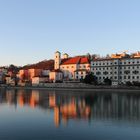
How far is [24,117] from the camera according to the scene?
51.4 feet

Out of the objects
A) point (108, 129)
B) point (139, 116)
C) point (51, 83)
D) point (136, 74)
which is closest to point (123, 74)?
point (136, 74)

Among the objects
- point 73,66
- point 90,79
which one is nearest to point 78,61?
point 73,66

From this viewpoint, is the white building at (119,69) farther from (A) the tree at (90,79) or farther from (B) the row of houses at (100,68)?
(A) the tree at (90,79)

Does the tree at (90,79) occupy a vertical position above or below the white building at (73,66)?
below

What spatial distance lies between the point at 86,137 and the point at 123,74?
126 ft

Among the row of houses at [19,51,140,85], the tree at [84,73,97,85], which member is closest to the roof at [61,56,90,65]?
the row of houses at [19,51,140,85]

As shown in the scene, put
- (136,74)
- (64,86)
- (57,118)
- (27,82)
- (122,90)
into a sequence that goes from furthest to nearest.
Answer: (27,82) < (64,86) < (136,74) < (122,90) < (57,118)

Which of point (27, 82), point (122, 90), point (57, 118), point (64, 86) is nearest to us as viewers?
point (57, 118)

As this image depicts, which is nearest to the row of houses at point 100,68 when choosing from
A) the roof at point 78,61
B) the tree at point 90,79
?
the roof at point 78,61

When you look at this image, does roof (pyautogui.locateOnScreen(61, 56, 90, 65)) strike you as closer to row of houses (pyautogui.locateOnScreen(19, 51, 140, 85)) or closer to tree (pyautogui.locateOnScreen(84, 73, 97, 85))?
row of houses (pyautogui.locateOnScreen(19, 51, 140, 85))

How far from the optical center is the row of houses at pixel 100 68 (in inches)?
1874

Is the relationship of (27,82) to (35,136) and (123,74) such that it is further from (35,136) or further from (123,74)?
(35,136)

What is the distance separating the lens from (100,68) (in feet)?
167

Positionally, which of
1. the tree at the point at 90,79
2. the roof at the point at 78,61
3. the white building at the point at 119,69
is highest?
the roof at the point at 78,61
